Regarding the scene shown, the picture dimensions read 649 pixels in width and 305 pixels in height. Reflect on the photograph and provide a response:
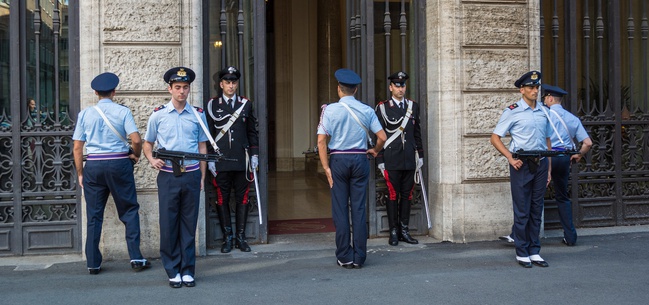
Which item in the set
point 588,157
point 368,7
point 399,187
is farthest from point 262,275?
point 588,157

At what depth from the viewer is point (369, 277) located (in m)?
7.32

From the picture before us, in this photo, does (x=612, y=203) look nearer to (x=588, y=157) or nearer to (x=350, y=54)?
(x=588, y=157)

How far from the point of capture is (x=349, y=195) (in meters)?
7.86

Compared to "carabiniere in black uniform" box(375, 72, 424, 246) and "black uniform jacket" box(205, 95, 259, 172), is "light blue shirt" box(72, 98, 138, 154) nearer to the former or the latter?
"black uniform jacket" box(205, 95, 259, 172)

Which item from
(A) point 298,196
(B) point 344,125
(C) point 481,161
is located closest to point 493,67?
(C) point 481,161

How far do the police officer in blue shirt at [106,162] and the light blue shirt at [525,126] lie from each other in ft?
12.7

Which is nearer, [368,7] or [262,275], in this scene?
[262,275]

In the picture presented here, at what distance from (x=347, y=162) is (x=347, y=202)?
44 centimetres

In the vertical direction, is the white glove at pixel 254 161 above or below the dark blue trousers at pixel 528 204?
above

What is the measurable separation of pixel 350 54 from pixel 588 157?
3659 mm

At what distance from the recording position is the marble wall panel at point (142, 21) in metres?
8.26

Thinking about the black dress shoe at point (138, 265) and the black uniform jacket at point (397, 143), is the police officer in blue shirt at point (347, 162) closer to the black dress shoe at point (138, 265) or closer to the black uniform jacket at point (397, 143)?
the black uniform jacket at point (397, 143)

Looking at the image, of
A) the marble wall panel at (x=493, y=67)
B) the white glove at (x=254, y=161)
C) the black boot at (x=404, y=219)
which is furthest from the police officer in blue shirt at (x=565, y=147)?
the white glove at (x=254, y=161)

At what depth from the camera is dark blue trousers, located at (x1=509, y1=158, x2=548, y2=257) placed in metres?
7.71
